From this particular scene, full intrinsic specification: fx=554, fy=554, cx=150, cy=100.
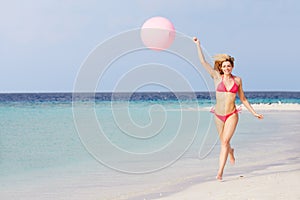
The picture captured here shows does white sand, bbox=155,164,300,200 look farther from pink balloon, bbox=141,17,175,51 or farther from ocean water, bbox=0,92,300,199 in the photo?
pink balloon, bbox=141,17,175,51

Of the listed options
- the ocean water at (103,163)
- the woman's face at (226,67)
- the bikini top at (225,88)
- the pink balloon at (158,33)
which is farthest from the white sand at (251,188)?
the pink balloon at (158,33)

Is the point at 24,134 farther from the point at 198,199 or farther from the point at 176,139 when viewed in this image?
the point at 198,199

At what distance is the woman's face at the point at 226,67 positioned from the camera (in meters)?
7.64

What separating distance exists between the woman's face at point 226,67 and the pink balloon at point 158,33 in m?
0.80

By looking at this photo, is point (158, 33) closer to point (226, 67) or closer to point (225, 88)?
point (226, 67)

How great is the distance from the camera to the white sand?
24.5 feet

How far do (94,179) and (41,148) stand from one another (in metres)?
6.60

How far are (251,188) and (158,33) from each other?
8.67 feet

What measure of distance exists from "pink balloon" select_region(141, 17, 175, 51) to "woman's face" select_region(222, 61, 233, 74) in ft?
2.61

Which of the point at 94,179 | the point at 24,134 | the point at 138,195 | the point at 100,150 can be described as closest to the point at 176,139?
the point at 100,150

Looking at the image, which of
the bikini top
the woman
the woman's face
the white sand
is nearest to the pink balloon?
the woman

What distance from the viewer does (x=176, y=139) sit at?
18.0 metres

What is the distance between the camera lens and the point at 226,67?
7660mm

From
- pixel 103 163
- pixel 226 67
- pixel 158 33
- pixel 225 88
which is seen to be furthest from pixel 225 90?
pixel 103 163
